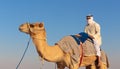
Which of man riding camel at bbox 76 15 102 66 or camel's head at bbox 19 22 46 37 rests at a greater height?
camel's head at bbox 19 22 46 37

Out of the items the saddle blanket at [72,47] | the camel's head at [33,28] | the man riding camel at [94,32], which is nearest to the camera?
the camel's head at [33,28]

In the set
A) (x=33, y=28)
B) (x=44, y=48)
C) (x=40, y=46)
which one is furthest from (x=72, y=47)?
(x=33, y=28)

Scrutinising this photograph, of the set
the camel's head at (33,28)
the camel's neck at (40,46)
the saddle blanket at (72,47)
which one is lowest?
the saddle blanket at (72,47)

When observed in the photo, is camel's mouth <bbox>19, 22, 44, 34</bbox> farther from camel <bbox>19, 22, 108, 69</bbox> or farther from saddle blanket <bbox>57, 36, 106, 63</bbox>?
saddle blanket <bbox>57, 36, 106, 63</bbox>

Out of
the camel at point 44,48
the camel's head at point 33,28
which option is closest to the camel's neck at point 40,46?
the camel at point 44,48

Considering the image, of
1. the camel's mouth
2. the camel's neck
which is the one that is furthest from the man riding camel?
the camel's mouth

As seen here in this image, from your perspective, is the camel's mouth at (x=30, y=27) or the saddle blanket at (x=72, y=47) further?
the saddle blanket at (x=72, y=47)

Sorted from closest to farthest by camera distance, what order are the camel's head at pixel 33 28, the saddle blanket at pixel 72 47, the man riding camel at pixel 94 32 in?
the camel's head at pixel 33 28
the saddle blanket at pixel 72 47
the man riding camel at pixel 94 32

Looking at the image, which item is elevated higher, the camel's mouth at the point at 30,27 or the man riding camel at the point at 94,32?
the camel's mouth at the point at 30,27

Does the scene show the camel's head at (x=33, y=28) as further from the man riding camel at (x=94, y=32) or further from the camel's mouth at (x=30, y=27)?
the man riding camel at (x=94, y=32)

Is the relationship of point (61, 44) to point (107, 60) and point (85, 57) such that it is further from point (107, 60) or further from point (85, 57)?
point (107, 60)

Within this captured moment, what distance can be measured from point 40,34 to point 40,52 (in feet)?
1.58

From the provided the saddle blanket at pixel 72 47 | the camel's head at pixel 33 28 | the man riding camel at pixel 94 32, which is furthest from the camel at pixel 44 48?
the man riding camel at pixel 94 32

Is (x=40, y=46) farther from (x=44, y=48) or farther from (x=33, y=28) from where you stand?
(x=33, y=28)
